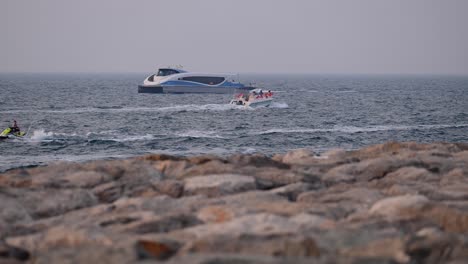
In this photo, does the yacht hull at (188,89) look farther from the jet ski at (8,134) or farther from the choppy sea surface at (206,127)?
the jet ski at (8,134)

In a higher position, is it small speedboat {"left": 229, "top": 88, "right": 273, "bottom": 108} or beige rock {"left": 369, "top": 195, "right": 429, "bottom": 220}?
beige rock {"left": 369, "top": 195, "right": 429, "bottom": 220}

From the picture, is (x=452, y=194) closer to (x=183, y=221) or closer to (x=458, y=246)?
(x=458, y=246)

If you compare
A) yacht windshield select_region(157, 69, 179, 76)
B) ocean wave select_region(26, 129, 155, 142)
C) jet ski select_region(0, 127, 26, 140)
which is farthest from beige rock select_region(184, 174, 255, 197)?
yacht windshield select_region(157, 69, 179, 76)

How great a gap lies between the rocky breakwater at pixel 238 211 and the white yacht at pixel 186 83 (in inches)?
3123

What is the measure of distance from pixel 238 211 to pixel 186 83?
84.4 m

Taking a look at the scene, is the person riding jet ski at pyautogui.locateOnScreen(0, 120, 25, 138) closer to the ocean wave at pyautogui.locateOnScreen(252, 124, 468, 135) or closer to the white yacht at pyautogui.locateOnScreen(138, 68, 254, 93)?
the ocean wave at pyautogui.locateOnScreen(252, 124, 468, 135)

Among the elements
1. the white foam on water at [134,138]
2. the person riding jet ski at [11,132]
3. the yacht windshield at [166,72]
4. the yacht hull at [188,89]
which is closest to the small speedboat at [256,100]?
the yacht hull at [188,89]

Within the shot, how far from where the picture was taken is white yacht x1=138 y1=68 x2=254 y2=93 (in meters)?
92.3

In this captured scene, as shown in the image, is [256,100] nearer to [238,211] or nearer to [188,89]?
[188,89]

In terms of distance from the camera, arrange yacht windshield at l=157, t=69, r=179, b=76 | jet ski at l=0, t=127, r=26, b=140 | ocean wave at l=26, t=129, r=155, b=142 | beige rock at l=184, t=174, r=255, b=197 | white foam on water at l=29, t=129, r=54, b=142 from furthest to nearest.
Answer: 1. yacht windshield at l=157, t=69, r=179, b=76
2. ocean wave at l=26, t=129, r=155, b=142
3. white foam on water at l=29, t=129, r=54, b=142
4. jet ski at l=0, t=127, r=26, b=140
5. beige rock at l=184, t=174, r=255, b=197

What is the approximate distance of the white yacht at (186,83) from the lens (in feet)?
303

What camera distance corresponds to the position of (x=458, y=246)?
788cm

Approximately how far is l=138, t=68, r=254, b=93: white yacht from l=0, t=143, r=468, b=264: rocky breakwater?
260 ft

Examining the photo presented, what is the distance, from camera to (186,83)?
306 feet
